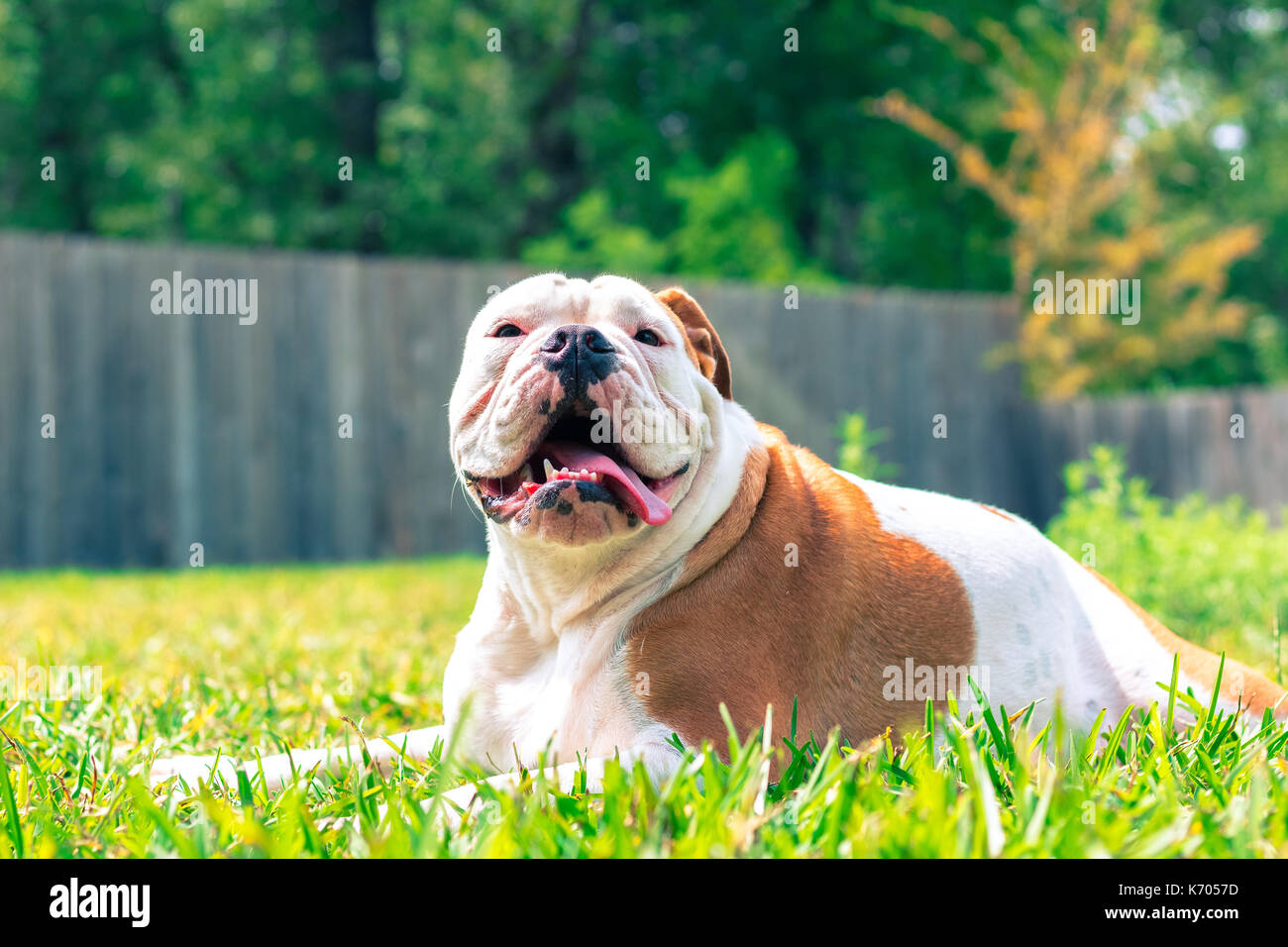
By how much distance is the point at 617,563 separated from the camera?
2088 mm

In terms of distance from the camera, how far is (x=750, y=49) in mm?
15891

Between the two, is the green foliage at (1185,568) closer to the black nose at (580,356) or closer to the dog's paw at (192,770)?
the black nose at (580,356)

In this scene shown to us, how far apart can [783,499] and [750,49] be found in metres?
15.0

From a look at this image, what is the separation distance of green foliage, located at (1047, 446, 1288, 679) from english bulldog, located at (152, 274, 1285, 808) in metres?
1.72

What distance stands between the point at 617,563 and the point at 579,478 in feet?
0.72

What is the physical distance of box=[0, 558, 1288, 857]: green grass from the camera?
4.50ft

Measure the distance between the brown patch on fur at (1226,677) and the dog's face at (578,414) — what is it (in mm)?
1111

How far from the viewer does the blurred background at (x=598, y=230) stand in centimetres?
800

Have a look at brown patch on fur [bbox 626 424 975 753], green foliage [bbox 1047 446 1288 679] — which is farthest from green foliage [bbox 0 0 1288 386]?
brown patch on fur [bbox 626 424 975 753]
